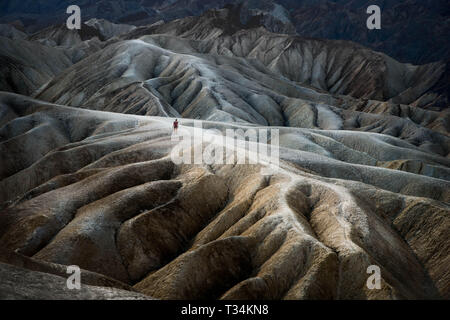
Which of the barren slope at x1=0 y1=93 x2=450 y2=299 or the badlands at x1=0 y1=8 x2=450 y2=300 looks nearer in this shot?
the badlands at x1=0 y1=8 x2=450 y2=300

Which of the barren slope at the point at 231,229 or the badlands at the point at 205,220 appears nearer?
the badlands at the point at 205,220

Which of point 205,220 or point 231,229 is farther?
point 205,220

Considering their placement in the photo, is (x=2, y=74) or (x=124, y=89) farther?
(x=2, y=74)

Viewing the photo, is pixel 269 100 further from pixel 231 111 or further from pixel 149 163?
pixel 149 163

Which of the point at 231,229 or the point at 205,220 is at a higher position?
the point at 231,229

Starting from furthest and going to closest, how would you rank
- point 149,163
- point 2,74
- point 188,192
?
point 2,74, point 149,163, point 188,192
